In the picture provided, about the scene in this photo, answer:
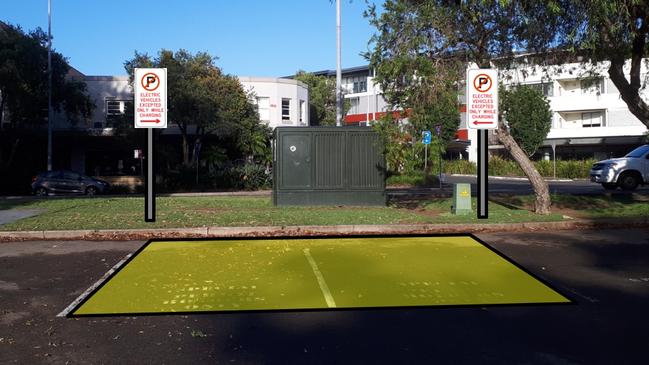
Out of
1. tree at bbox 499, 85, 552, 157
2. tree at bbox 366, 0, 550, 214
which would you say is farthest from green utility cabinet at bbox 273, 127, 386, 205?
tree at bbox 499, 85, 552, 157

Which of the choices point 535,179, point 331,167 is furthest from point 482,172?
point 331,167

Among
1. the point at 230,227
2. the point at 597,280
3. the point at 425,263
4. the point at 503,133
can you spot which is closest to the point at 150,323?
the point at 425,263

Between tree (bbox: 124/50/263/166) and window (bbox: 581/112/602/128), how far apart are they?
35642 millimetres

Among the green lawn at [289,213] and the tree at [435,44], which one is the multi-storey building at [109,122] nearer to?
the green lawn at [289,213]

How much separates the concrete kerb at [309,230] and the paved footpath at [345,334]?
4.21m

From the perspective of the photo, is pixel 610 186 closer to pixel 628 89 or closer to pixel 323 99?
pixel 628 89

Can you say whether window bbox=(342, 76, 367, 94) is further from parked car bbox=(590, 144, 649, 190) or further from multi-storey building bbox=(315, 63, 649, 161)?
parked car bbox=(590, 144, 649, 190)

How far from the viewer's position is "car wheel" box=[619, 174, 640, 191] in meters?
25.8

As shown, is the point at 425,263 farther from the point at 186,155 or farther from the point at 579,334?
the point at 186,155

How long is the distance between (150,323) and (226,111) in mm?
30748

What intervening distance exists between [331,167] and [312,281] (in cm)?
1147

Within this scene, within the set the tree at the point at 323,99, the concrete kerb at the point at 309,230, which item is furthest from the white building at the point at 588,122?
the concrete kerb at the point at 309,230

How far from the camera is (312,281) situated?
6.85 m

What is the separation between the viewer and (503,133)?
1570cm
